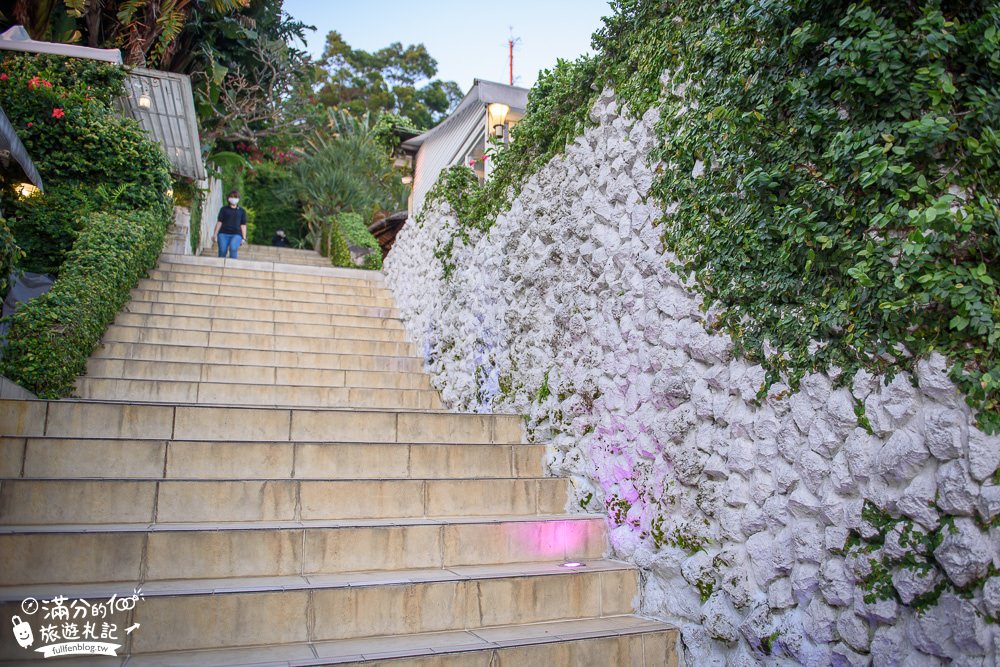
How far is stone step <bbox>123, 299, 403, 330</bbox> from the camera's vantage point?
7340 mm

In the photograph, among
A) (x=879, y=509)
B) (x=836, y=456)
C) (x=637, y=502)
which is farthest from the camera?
(x=637, y=502)

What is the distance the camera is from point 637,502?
383 cm

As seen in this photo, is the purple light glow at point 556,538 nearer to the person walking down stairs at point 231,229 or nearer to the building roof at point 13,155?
the building roof at point 13,155

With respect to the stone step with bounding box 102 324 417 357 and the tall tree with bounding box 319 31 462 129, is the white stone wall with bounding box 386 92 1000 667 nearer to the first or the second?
the stone step with bounding box 102 324 417 357

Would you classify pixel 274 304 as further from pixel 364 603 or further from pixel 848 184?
pixel 848 184

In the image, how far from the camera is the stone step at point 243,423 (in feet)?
14.1

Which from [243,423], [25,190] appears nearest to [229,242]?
[25,190]

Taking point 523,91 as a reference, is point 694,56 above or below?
below

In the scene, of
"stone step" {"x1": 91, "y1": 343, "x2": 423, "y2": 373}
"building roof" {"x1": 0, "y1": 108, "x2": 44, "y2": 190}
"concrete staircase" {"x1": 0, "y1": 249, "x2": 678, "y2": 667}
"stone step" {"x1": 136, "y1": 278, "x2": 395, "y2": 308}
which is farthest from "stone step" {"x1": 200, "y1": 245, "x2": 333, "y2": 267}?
"concrete staircase" {"x1": 0, "y1": 249, "x2": 678, "y2": 667}

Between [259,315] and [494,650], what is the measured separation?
18.9 ft

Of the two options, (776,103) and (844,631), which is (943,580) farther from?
(776,103)

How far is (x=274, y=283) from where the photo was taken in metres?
8.95

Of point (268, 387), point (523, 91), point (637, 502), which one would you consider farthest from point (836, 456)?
point (523, 91)

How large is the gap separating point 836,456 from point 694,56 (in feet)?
7.26
